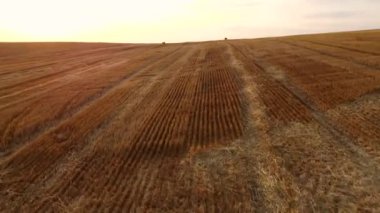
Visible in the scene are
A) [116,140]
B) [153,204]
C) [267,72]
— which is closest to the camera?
[153,204]

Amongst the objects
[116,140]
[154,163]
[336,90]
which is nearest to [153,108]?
[116,140]

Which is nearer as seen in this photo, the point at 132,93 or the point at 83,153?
the point at 83,153

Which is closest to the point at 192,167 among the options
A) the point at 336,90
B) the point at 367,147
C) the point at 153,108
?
the point at 367,147

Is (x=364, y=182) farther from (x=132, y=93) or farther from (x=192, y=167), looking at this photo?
(x=132, y=93)

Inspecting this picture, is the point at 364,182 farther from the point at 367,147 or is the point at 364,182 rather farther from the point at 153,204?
the point at 153,204

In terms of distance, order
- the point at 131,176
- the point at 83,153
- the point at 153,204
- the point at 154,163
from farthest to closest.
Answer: the point at 83,153 → the point at 154,163 → the point at 131,176 → the point at 153,204

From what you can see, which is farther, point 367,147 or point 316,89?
point 316,89
